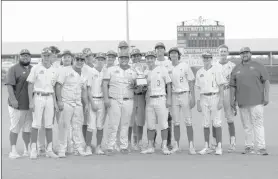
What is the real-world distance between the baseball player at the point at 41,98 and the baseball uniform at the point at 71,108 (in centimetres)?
23

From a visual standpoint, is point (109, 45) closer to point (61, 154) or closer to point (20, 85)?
point (20, 85)

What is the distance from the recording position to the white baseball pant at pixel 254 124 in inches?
295

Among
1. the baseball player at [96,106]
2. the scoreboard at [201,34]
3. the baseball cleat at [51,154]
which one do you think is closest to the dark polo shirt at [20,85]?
the baseball cleat at [51,154]

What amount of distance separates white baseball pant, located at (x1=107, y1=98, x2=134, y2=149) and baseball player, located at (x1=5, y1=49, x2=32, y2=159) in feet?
5.91

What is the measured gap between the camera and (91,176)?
227 inches

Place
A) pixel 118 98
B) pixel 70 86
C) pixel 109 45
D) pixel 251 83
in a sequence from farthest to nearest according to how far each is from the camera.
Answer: pixel 109 45 < pixel 118 98 < pixel 251 83 < pixel 70 86

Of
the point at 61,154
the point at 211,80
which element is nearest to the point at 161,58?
the point at 211,80

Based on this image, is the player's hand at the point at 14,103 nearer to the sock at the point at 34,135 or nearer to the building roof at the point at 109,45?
the sock at the point at 34,135

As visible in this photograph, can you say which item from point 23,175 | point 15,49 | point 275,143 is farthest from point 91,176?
point 15,49

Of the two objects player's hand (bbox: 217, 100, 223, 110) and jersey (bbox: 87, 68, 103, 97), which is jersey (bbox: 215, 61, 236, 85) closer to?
player's hand (bbox: 217, 100, 223, 110)

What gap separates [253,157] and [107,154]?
3085 millimetres

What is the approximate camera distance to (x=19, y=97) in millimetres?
7496

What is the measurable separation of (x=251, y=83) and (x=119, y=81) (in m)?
2.93

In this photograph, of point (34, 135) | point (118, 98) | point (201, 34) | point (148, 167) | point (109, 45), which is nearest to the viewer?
point (148, 167)
